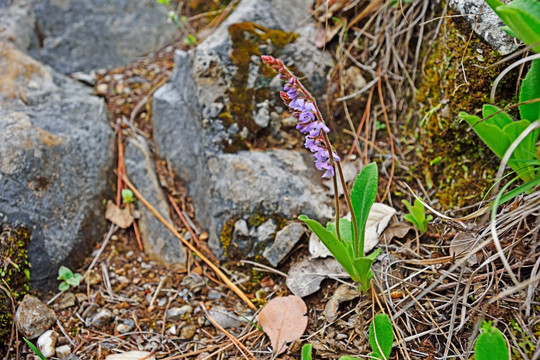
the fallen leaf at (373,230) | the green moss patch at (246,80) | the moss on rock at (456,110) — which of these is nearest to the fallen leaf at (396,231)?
the fallen leaf at (373,230)

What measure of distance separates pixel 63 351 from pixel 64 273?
0.44 m

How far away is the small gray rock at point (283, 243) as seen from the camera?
84.1 inches

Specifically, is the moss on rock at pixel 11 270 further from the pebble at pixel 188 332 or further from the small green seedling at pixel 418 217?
the small green seedling at pixel 418 217

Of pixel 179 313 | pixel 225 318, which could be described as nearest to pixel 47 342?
pixel 179 313

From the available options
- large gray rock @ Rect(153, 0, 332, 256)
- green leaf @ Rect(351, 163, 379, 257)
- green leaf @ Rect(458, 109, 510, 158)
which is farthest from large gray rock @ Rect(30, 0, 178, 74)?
green leaf @ Rect(458, 109, 510, 158)

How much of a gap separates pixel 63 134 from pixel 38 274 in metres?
0.86

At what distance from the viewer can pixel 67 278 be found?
2.19 m

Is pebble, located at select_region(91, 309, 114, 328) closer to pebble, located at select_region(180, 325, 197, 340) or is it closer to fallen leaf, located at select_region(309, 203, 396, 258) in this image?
pebble, located at select_region(180, 325, 197, 340)

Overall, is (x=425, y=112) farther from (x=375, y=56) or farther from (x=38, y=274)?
(x=38, y=274)

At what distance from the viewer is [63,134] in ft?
8.23

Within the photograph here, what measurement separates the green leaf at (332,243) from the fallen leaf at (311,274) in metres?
0.24

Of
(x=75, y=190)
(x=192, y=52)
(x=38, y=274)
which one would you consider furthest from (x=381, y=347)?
(x=192, y=52)

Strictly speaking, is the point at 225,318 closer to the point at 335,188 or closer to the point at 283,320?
the point at 283,320

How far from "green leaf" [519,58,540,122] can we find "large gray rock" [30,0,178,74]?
9.35 ft
